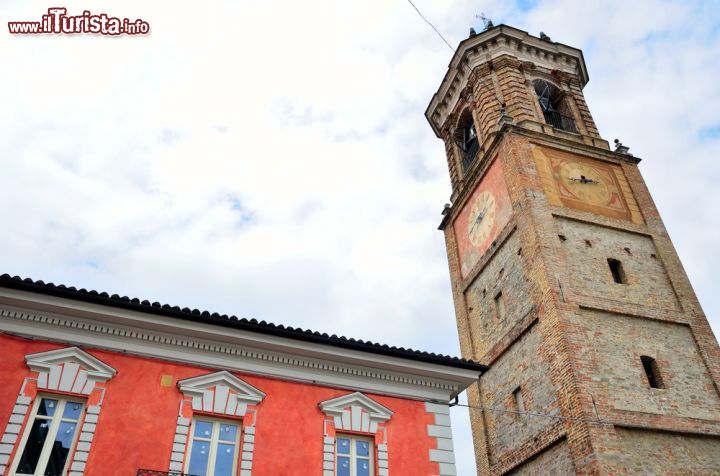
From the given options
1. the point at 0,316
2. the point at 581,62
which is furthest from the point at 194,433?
the point at 581,62

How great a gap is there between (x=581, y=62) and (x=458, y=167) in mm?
6993

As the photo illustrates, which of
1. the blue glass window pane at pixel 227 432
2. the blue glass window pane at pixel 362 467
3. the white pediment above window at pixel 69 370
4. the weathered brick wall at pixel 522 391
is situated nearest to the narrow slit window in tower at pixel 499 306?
the weathered brick wall at pixel 522 391

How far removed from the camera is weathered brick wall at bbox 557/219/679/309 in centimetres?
1568

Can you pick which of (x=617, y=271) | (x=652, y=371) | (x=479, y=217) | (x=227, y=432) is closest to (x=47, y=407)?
(x=227, y=432)

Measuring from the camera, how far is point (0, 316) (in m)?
8.39

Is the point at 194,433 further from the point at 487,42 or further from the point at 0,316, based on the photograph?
the point at 487,42

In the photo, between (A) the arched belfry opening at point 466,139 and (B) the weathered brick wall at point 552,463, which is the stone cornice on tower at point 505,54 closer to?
(A) the arched belfry opening at point 466,139

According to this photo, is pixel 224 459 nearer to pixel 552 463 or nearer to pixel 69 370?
pixel 69 370

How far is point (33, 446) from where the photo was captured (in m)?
7.74

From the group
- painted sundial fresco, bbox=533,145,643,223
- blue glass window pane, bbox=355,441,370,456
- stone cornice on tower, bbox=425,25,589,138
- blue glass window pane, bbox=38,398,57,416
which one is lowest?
blue glass window pane, bbox=355,441,370,456

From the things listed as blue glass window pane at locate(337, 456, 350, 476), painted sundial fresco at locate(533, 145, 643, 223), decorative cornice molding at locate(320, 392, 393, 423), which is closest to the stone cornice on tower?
painted sundial fresco at locate(533, 145, 643, 223)

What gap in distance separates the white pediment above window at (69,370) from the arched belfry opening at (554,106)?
18.2 m

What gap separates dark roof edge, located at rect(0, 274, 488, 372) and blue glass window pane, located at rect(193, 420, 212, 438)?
1522mm

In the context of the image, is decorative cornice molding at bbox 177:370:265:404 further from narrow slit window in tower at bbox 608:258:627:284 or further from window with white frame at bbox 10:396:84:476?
narrow slit window in tower at bbox 608:258:627:284
